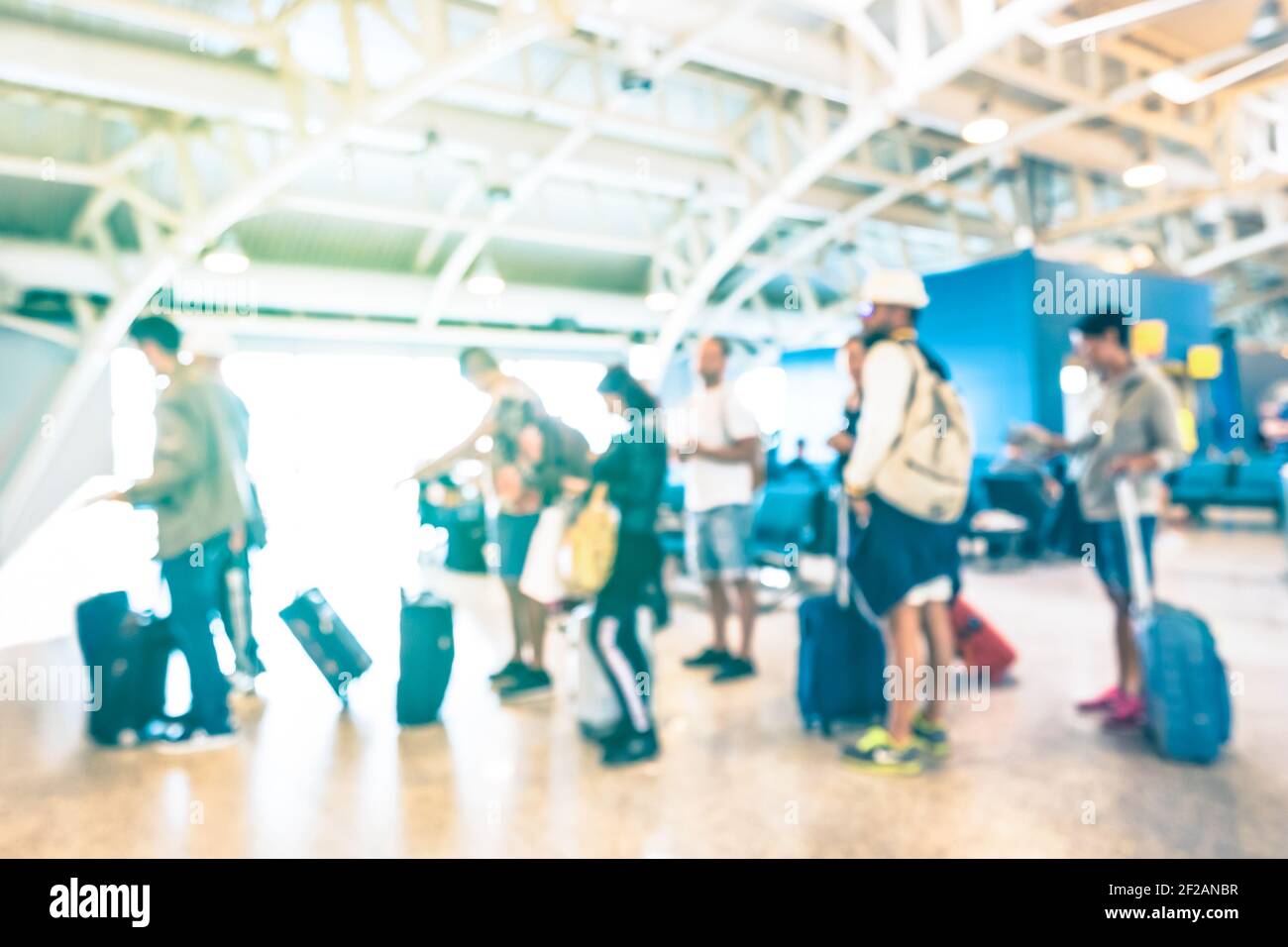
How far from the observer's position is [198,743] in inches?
134

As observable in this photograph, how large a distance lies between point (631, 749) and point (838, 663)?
3.20 feet

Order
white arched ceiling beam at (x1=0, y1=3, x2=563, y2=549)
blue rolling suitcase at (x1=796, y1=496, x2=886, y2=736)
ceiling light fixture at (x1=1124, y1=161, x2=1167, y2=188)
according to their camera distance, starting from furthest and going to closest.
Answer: ceiling light fixture at (x1=1124, y1=161, x2=1167, y2=188) < white arched ceiling beam at (x1=0, y1=3, x2=563, y2=549) < blue rolling suitcase at (x1=796, y1=496, x2=886, y2=736)

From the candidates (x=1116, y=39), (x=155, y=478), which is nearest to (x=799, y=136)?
(x=1116, y=39)

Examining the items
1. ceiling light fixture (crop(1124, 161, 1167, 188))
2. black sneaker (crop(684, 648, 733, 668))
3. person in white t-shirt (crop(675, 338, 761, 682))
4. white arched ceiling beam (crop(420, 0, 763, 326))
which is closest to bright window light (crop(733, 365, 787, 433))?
white arched ceiling beam (crop(420, 0, 763, 326))

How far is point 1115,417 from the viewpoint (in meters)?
3.30

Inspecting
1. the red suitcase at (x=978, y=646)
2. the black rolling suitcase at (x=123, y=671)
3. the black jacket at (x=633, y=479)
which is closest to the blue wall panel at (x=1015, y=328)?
the red suitcase at (x=978, y=646)

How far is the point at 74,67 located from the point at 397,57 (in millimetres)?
3409

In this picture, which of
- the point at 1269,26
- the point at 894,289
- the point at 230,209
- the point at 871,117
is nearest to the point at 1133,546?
the point at 894,289

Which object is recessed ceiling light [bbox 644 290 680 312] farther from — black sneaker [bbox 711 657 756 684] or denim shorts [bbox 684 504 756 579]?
black sneaker [bbox 711 657 756 684]

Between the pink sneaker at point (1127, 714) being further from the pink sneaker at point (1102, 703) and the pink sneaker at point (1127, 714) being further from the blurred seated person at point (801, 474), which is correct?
the blurred seated person at point (801, 474)

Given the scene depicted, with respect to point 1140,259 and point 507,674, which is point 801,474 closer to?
point 507,674

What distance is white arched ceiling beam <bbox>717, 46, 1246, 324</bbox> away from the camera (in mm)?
10156
